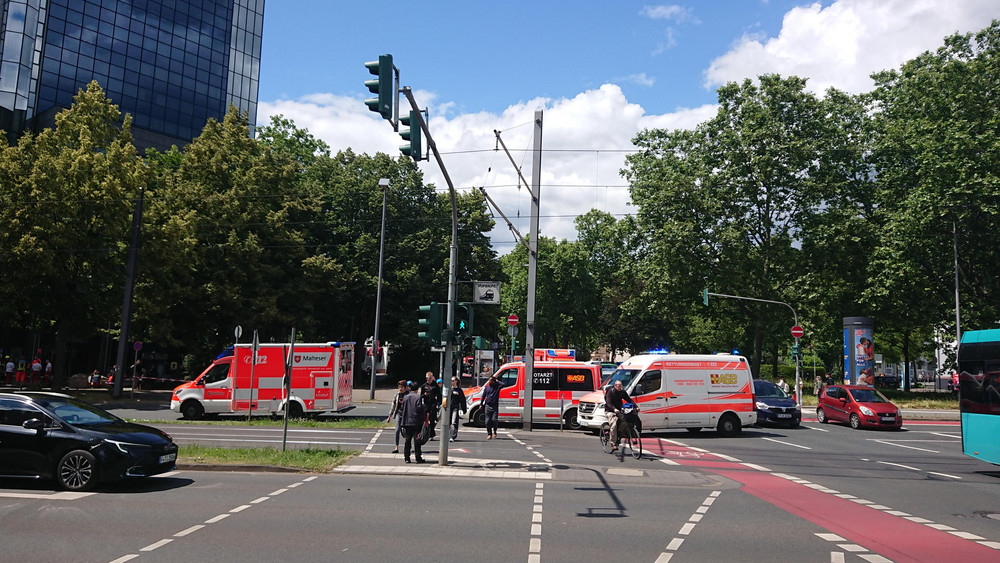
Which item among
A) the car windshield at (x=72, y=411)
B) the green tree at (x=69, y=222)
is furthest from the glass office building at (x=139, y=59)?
the car windshield at (x=72, y=411)

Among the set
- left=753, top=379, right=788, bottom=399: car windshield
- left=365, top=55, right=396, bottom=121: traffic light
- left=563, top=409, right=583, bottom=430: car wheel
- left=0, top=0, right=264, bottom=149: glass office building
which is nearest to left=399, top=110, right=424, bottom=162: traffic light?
left=365, top=55, right=396, bottom=121: traffic light

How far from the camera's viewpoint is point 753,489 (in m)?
11.7

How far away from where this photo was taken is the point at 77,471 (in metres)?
9.94

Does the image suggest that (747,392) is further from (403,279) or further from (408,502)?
(403,279)

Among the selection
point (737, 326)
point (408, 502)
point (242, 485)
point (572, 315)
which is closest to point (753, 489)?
point (408, 502)

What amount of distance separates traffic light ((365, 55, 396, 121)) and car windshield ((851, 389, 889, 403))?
22.3 meters

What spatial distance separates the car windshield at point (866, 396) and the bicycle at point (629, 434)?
12696mm

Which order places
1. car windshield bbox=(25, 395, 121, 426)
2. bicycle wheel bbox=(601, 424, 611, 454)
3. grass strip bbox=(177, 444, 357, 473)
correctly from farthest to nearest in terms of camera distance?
bicycle wheel bbox=(601, 424, 611, 454) → grass strip bbox=(177, 444, 357, 473) → car windshield bbox=(25, 395, 121, 426)

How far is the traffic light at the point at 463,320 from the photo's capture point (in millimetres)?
13578

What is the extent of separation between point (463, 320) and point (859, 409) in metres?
17.9

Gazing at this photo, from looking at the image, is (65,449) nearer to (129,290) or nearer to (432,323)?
(432,323)

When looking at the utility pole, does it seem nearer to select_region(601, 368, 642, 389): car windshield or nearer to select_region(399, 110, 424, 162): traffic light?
select_region(601, 368, 642, 389): car windshield

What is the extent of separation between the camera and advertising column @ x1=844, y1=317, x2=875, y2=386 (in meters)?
34.8

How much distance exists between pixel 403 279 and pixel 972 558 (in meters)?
39.1
